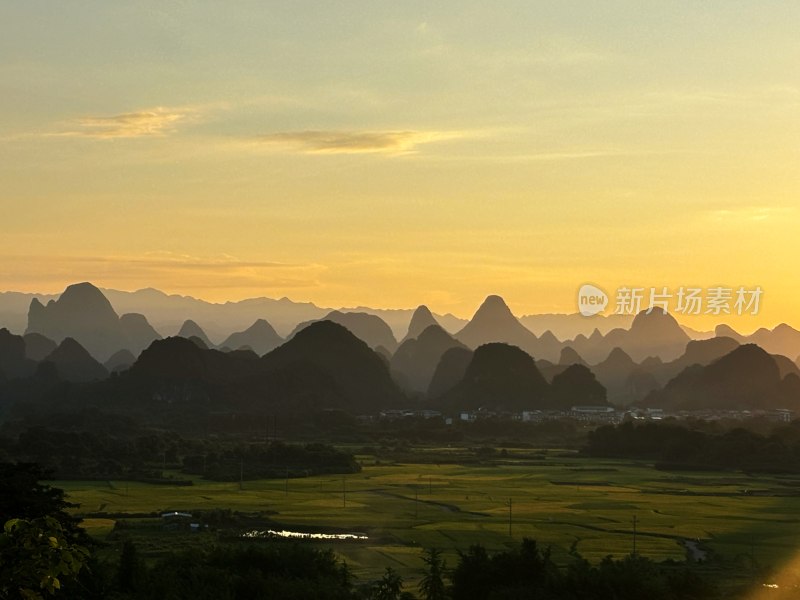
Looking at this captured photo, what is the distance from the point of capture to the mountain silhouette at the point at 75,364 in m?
163

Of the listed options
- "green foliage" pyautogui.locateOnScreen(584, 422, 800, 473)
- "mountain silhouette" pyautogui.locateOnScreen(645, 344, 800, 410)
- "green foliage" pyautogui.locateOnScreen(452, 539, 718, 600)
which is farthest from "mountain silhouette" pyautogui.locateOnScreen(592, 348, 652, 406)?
"green foliage" pyautogui.locateOnScreen(452, 539, 718, 600)

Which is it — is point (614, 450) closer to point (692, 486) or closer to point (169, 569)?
point (692, 486)

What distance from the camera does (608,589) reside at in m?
22.8

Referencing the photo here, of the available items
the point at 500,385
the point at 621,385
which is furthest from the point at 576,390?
the point at 621,385

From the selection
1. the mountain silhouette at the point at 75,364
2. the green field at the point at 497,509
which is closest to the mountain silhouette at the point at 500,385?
the mountain silhouette at the point at 75,364

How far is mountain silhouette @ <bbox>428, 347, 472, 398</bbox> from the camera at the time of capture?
16575 cm

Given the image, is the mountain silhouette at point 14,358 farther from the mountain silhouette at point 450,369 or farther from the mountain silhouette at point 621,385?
the mountain silhouette at point 621,385

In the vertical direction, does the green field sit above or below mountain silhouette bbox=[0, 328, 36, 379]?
below

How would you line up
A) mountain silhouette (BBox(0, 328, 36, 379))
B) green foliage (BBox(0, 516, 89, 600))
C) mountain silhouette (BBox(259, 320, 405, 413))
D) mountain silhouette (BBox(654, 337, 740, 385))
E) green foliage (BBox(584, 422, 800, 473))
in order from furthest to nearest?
mountain silhouette (BBox(654, 337, 740, 385)), mountain silhouette (BBox(0, 328, 36, 379)), mountain silhouette (BBox(259, 320, 405, 413)), green foliage (BBox(584, 422, 800, 473)), green foliage (BBox(0, 516, 89, 600))

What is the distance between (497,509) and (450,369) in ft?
402

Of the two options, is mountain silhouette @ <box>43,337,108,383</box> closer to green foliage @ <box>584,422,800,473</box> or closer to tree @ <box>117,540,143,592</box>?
green foliage @ <box>584,422,800,473</box>

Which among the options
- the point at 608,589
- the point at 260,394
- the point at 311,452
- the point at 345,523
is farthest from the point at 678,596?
the point at 260,394

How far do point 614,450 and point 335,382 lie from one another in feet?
175

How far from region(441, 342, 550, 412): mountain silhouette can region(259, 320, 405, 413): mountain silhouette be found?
7635 mm
